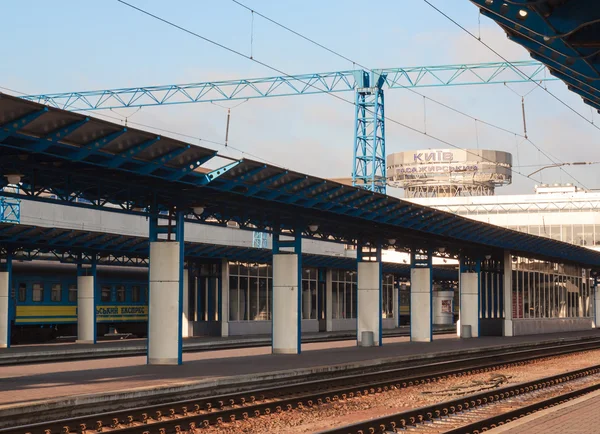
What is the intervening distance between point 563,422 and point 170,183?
14.7 metres

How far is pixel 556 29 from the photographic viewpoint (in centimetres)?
1271

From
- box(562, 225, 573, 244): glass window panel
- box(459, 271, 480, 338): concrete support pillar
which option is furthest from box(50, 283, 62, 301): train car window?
box(562, 225, 573, 244): glass window panel

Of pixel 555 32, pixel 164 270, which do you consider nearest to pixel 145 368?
pixel 164 270

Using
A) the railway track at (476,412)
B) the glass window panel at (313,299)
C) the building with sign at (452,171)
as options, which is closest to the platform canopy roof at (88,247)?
the glass window panel at (313,299)

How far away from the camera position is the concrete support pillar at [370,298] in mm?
40281

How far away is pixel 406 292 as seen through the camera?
3071 inches

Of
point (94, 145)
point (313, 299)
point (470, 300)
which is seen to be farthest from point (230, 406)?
point (313, 299)

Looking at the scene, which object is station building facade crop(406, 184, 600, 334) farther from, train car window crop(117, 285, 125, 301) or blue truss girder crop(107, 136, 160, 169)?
blue truss girder crop(107, 136, 160, 169)

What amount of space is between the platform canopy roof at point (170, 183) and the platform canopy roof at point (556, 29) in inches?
416

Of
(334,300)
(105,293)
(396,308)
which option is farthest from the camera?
(396,308)

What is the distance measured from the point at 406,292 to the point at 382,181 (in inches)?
758

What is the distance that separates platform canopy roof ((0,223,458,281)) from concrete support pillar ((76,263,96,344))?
73 centimetres

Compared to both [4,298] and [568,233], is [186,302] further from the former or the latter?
[568,233]

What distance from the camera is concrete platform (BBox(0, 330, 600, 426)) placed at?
57.2 ft
